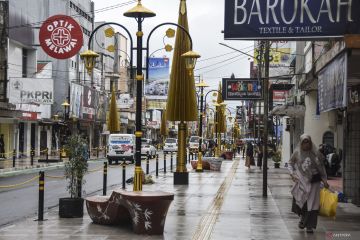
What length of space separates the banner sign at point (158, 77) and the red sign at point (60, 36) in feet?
208

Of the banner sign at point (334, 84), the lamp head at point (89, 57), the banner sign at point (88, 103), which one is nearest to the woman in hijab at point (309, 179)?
the banner sign at point (334, 84)

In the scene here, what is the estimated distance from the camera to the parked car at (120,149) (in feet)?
156

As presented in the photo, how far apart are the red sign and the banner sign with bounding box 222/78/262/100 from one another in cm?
674

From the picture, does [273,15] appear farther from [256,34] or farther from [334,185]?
[334,185]

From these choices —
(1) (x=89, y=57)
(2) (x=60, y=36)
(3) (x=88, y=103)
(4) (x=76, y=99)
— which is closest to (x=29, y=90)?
(2) (x=60, y=36)

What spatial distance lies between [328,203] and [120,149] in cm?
3538

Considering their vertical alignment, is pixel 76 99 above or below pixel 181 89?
above

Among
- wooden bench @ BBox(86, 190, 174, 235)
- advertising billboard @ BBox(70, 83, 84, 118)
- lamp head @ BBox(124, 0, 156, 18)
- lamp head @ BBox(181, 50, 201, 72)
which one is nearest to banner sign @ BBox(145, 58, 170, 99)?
advertising billboard @ BBox(70, 83, 84, 118)

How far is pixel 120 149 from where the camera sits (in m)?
47.8

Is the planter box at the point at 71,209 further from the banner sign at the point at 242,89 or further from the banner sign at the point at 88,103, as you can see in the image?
the banner sign at the point at 88,103

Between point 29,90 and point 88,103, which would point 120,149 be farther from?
point 88,103

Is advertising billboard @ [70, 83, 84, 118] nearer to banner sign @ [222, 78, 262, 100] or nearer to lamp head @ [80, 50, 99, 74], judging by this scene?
banner sign @ [222, 78, 262, 100]

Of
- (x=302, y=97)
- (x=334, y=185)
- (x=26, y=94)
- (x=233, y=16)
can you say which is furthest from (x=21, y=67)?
(x=233, y=16)

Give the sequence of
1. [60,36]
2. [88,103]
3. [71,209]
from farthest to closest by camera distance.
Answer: [88,103]
[60,36]
[71,209]
